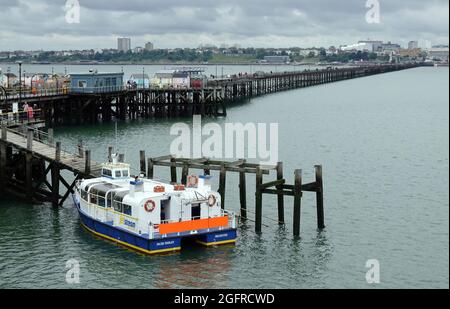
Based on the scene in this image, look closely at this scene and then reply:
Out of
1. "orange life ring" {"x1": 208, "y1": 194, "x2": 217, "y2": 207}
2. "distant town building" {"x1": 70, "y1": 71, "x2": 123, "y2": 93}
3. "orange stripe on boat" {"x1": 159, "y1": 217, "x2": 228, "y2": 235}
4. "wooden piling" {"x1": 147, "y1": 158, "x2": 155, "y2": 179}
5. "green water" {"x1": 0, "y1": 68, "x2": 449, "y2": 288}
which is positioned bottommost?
"green water" {"x1": 0, "y1": 68, "x2": 449, "y2": 288}

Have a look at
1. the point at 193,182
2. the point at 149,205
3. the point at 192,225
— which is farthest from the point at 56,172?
the point at 192,225

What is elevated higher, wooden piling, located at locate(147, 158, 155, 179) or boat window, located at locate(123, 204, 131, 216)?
wooden piling, located at locate(147, 158, 155, 179)

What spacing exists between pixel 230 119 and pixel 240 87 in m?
49.9

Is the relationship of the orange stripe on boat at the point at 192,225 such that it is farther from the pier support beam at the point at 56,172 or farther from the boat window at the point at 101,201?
the pier support beam at the point at 56,172

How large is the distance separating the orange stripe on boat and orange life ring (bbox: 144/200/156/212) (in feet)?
2.99

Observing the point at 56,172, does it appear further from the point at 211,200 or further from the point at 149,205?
the point at 211,200

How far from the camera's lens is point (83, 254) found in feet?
117

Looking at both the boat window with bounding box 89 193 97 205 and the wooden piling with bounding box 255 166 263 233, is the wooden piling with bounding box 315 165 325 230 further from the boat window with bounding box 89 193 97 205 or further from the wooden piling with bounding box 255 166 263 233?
the boat window with bounding box 89 193 97 205

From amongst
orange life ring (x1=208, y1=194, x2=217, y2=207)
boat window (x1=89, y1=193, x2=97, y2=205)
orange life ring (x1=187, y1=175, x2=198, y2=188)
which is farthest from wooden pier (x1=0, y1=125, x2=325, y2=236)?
boat window (x1=89, y1=193, x2=97, y2=205)

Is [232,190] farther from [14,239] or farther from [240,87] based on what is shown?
[240,87]

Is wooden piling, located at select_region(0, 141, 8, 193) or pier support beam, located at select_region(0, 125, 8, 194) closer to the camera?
pier support beam, located at select_region(0, 125, 8, 194)

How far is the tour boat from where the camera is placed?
113ft

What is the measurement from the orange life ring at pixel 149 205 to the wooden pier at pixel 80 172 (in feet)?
20.2

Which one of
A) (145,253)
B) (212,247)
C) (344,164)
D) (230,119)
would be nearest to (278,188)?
(212,247)
